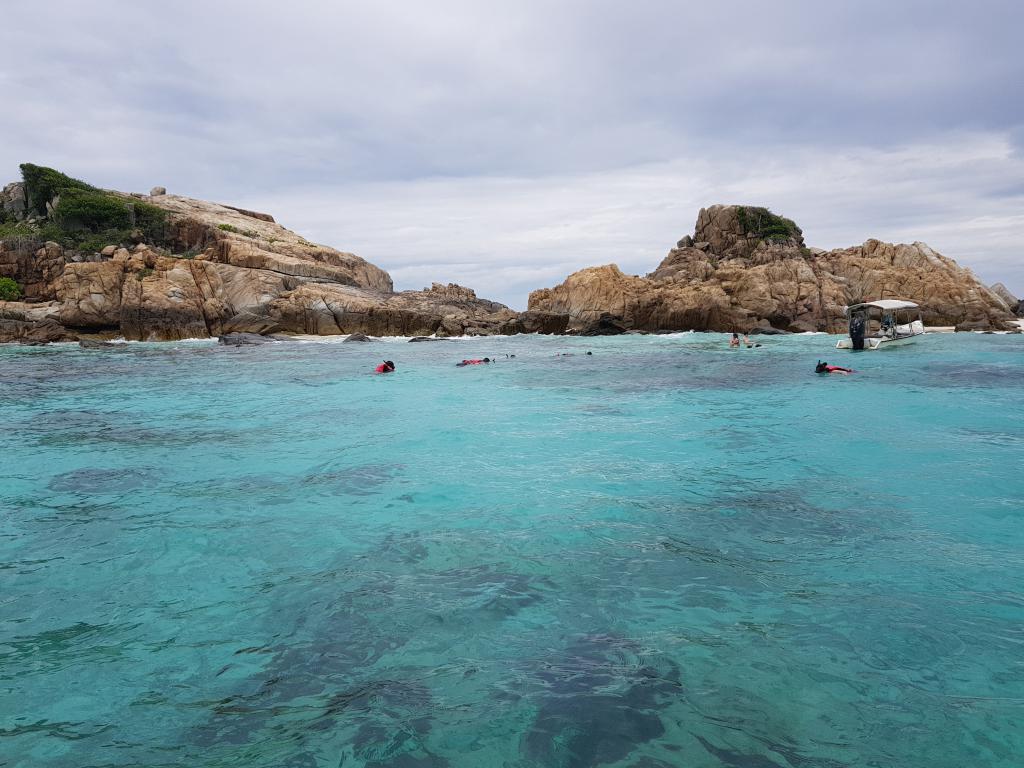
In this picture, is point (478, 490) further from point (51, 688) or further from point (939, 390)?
point (939, 390)

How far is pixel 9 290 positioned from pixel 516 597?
195 ft

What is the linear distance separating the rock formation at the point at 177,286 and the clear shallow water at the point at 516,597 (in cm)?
4061

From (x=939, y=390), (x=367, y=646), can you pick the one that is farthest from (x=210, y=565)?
(x=939, y=390)

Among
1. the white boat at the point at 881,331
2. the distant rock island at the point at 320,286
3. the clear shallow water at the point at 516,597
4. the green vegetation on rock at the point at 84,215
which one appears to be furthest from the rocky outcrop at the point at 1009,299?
the green vegetation on rock at the point at 84,215

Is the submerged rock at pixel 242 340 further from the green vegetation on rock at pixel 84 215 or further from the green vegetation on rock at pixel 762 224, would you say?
the green vegetation on rock at pixel 762 224

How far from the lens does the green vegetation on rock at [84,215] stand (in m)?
57.4

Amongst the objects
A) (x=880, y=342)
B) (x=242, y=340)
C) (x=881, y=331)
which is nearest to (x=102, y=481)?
(x=880, y=342)

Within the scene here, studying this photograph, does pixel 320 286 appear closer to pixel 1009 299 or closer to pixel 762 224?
pixel 762 224

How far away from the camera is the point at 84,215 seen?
197 feet

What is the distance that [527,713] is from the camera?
3613 mm

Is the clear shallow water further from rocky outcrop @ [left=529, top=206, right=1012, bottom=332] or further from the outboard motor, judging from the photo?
rocky outcrop @ [left=529, top=206, right=1012, bottom=332]

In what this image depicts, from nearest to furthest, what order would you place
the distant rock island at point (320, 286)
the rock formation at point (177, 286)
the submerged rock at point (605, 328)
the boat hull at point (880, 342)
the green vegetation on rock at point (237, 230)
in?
1. the boat hull at point (880, 342)
2. the rock formation at point (177, 286)
3. the distant rock island at point (320, 286)
4. the submerged rock at point (605, 328)
5. the green vegetation on rock at point (237, 230)

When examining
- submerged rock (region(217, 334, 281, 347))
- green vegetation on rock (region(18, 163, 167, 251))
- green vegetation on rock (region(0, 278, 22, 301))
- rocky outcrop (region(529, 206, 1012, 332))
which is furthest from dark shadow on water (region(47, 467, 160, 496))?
green vegetation on rock (region(18, 163, 167, 251))

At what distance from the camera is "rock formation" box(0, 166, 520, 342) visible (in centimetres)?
4750
